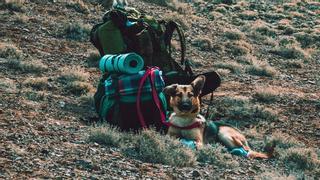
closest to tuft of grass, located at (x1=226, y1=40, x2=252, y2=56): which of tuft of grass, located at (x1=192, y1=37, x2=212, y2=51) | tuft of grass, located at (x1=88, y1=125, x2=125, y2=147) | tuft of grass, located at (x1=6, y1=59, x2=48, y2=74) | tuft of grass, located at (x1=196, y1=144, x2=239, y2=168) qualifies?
tuft of grass, located at (x1=192, y1=37, x2=212, y2=51)

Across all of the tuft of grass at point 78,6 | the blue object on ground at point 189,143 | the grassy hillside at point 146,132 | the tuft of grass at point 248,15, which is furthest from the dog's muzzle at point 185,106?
the tuft of grass at point 248,15

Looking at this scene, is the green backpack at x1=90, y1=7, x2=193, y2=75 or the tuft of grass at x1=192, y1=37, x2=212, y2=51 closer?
the green backpack at x1=90, y1=7, x2=193, y2=75

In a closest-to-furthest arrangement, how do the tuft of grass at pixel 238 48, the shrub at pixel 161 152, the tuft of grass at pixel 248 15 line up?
1. the shrub at pixel 161 152
2. the tuft of grass at pixel 238 48
3. the tuft of grass at pixel 248 15

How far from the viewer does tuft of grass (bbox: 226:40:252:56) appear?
1838 cm

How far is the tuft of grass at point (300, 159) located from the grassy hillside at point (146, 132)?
1 centimetres

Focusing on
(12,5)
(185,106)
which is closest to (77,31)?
(12,5)

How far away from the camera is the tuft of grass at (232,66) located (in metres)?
15.6

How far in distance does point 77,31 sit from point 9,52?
11.9 feet

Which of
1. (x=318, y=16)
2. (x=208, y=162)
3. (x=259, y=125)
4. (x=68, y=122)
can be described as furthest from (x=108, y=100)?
(x=318, y=16)

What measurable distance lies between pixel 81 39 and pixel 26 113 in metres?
7.82

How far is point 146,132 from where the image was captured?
722 centimetres

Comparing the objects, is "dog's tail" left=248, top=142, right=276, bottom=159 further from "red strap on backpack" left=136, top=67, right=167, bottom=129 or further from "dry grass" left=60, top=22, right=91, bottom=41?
"dry grass" left=60, top=22, right=91, bottom=41

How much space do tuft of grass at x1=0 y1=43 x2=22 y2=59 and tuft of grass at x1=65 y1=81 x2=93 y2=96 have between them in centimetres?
193

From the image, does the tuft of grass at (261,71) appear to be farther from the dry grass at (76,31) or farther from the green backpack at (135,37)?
the green backpack at (135,37)
